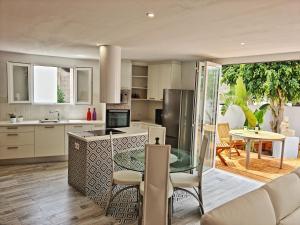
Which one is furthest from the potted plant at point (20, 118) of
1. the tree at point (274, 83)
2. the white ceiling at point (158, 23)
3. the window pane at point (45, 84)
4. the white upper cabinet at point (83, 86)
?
the tree at point (274, 83)

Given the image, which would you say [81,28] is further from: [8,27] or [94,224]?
[94,224]

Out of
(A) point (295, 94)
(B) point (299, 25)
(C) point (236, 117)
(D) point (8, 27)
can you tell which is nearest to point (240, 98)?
(C) point (236, 117)

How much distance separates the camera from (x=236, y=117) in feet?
25.2

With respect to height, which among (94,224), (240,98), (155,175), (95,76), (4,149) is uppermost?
(95,76)

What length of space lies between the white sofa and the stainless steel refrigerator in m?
3.04

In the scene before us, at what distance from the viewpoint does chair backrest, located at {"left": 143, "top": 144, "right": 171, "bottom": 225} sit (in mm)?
2469

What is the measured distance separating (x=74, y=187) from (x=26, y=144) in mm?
1793

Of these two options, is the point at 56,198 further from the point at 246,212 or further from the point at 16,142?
the point at 246,212

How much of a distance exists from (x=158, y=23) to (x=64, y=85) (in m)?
4.07

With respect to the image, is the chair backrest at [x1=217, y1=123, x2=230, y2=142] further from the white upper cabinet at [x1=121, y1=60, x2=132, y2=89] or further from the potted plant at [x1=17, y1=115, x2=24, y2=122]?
the potted plant at [x1=17, y1=115, x2=24, y2=122]

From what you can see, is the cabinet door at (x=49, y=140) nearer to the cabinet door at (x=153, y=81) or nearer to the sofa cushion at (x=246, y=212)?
the cabinet door at (x=153, y=81)

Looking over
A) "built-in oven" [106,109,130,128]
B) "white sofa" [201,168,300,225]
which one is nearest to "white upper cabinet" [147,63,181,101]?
"built-in oven" [106,109,130,128]

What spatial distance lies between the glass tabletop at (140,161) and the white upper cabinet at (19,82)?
325 centimetres

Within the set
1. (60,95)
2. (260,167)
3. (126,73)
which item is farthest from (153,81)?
(260,167)
